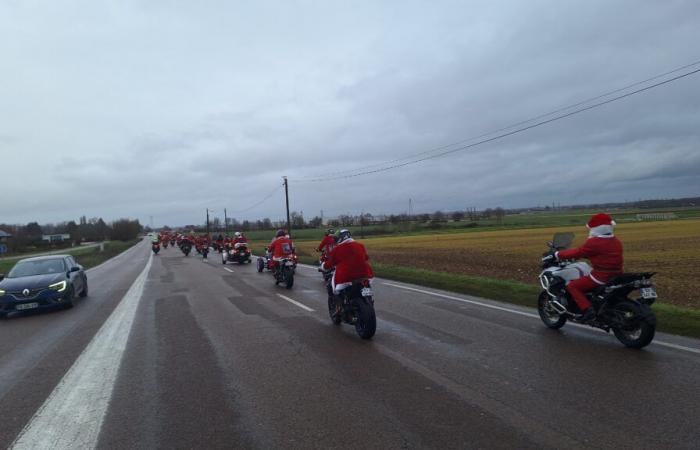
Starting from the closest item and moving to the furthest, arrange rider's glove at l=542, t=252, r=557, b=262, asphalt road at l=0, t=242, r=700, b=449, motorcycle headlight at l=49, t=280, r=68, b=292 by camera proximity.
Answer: asphalt road at l=0, t=242, r=700, b=449
rider's glove at l=542, t=252, r=557, b=262
motorcycle headlight at l=49, t=280, r=68, b=292

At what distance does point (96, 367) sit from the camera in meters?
6.63

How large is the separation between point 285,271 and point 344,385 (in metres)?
10.00

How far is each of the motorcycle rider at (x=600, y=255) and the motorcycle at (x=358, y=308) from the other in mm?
3081

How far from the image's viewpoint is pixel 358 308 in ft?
26.8

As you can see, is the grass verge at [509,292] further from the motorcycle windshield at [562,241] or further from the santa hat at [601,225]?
the santa hat at [601,225]

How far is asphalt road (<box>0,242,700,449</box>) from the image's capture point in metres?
4.26

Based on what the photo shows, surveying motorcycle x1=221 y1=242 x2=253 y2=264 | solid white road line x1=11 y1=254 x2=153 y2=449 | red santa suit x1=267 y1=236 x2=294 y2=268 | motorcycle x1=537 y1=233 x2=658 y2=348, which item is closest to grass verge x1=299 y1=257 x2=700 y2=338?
motorcycle x1=537 y1=233 x2=658 y2=348

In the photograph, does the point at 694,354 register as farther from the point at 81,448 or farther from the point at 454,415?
the point at 81,448

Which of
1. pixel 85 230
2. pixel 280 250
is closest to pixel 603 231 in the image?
pixel 280 250

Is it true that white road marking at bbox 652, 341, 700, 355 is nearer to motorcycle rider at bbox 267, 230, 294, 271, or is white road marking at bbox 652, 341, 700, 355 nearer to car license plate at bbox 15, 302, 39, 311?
motorcycle rider at bbox 267, 230, 294, 271

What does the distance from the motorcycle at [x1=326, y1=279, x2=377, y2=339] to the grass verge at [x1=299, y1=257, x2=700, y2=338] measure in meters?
4.42

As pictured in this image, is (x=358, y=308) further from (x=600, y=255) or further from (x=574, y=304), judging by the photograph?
(x=600, y=255)

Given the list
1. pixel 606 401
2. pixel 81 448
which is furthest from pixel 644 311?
pixel 81 448

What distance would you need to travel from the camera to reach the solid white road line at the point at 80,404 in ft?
14.2
